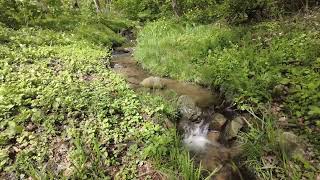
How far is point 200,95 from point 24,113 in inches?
148

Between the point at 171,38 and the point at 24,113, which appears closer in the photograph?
the point at 24,113

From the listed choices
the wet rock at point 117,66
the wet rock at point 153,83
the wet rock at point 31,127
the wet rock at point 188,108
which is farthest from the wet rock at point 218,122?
the wet rock at point 117,66

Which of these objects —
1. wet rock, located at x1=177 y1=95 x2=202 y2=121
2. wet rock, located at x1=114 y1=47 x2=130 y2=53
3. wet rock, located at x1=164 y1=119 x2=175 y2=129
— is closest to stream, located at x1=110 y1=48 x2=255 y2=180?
wet rock, located at x1=177 y1=95 x2=202 y2=121

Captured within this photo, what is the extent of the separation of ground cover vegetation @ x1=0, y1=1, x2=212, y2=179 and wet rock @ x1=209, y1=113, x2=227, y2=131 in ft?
2.66

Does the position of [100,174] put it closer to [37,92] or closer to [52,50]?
[37,92]

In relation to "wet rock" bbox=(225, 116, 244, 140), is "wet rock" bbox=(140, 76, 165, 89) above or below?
above

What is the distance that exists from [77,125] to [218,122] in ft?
8.59

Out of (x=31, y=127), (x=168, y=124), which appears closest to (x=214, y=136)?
(x=168, y=124)

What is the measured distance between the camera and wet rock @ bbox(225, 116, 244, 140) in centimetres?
499

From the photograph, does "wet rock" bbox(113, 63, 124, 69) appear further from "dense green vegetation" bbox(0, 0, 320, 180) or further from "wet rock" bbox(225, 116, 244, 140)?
"wet rock" bbox(225, 116, 244, 140)

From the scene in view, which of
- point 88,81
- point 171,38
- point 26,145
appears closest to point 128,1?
point 171,38

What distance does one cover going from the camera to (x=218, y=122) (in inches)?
214

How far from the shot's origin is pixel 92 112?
518 centimetres

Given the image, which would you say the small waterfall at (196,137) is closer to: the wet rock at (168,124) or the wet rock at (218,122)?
the wet rock at (218,122)
